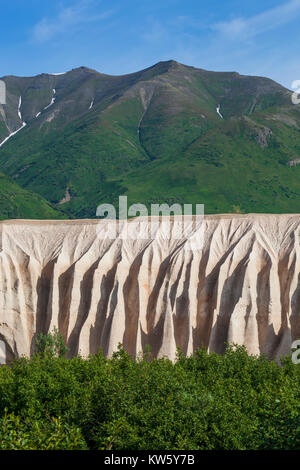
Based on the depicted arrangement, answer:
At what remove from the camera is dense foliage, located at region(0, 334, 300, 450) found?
20672 mm

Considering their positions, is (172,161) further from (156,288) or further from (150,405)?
(150,405)

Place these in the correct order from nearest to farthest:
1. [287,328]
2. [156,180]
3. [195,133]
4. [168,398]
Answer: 1. [168,398]
2. [287,328]
3. [156,180]
4. [195,133]

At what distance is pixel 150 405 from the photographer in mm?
24031

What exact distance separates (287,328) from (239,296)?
4462 millimetres

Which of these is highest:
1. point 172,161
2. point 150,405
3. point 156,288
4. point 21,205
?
point 172,161

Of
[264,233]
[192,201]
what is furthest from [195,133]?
[264,233]

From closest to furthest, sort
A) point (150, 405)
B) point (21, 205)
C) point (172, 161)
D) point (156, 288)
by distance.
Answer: point (150, 405), point (156, 288), point (21, 205), point (172, 161)

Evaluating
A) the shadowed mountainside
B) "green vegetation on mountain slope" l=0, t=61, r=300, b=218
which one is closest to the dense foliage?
the shadowed mountainside

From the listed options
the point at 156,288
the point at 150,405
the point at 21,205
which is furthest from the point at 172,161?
the point at 150,405

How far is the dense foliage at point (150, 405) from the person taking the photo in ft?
67.8

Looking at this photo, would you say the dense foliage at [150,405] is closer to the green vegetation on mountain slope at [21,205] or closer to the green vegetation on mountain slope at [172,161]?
the green vegetation on mountain slope at [172,161]

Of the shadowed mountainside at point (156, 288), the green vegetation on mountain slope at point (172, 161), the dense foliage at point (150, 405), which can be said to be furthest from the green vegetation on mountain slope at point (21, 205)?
the dense foliage at point (150, 405)

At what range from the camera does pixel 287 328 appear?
40.4 metres

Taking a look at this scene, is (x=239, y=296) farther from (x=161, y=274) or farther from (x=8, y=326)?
(x=8, y=326)
